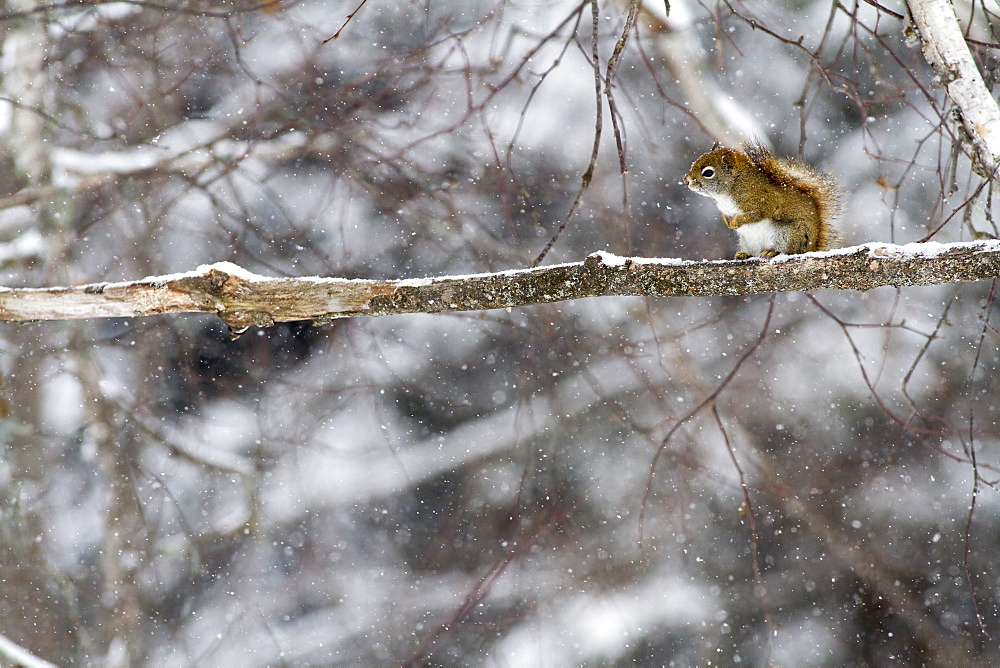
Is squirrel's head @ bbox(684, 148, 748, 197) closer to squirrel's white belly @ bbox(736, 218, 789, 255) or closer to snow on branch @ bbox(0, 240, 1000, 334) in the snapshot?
squirrel's white belly @ bbox(736, 218, 789, 255)

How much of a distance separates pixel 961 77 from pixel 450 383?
3.20 meters

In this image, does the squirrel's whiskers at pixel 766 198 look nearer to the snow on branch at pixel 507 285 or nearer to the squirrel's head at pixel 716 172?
the squirrel's head at pixel 716 172

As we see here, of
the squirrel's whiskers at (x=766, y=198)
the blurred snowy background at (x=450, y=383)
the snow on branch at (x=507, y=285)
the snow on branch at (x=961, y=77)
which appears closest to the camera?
the snow on branch at (x=507, y=285)

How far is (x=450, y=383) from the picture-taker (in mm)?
4242

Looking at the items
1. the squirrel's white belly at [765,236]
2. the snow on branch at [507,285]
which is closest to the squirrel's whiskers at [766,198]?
the squirrel's white belly at [765,236]

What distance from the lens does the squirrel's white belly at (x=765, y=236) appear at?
4.99ft

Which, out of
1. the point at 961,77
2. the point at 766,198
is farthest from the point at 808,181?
the point at 961,77

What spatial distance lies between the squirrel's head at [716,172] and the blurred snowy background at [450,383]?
6.19ft

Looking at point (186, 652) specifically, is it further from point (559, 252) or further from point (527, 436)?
point (559, 252)

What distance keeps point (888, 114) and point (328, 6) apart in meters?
3.17

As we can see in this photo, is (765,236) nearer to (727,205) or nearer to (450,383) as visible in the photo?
(727,205)

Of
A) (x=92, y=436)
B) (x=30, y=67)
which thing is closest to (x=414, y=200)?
(x=30, y=67)

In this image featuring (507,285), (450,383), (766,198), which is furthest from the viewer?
(450,383)

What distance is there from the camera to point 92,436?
374 cm
